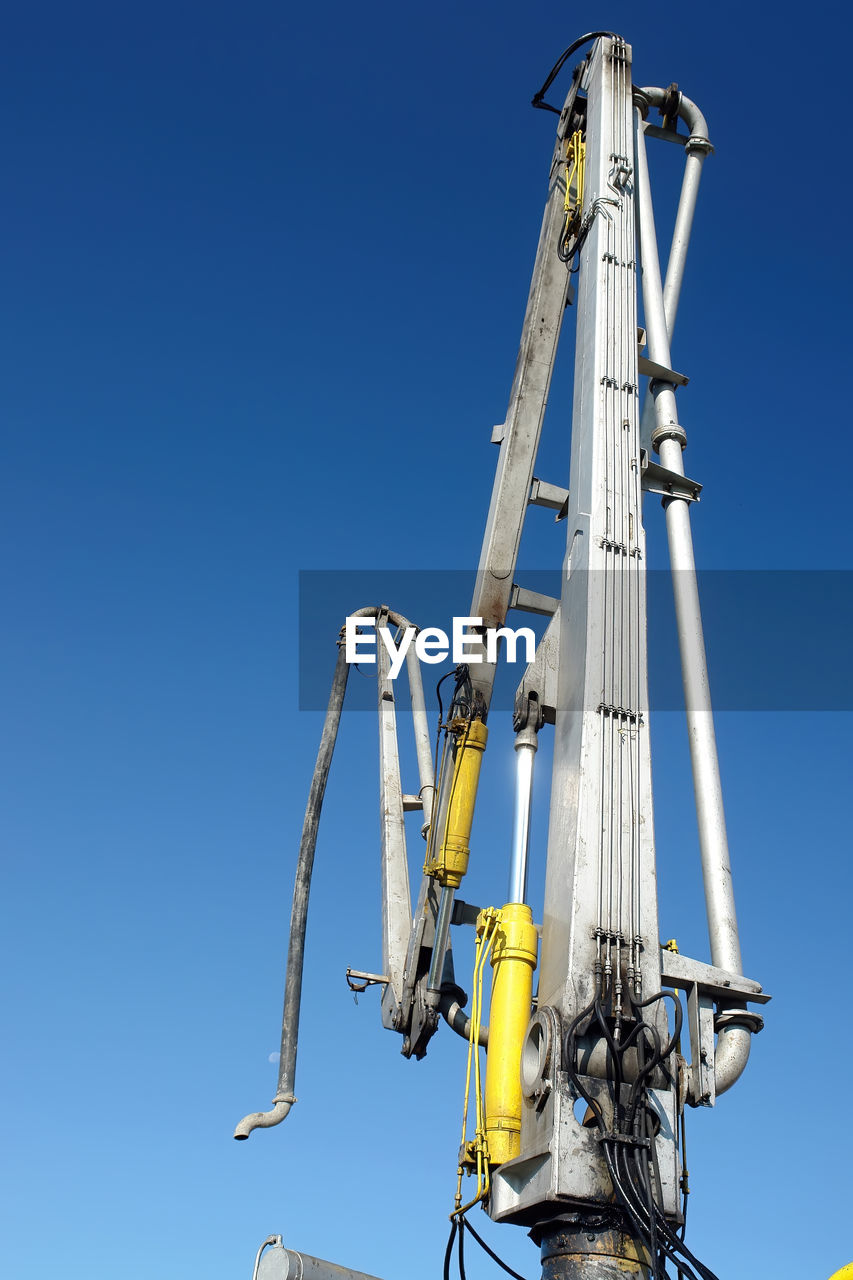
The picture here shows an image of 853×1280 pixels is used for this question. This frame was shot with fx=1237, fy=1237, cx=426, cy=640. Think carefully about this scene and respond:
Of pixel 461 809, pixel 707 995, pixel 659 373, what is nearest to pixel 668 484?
pixel 659 373

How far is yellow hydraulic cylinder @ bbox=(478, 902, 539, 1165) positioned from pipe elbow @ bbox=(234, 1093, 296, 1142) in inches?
114

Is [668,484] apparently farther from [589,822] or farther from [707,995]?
[707,995]

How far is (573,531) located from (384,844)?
4.41 m

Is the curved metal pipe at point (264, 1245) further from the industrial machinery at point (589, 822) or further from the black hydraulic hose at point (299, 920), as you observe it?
the black hydraulic hose at point (299, 920)

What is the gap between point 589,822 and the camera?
634 centimetres

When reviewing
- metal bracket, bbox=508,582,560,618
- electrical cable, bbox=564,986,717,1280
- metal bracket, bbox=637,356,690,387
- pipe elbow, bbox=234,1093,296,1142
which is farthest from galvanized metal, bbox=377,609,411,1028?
metal bracket, bbox=637,356,690,387

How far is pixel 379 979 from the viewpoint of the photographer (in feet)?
33.5

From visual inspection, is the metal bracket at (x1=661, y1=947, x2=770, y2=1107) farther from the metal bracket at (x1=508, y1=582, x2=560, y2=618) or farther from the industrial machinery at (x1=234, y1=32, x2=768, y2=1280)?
the metal bracket at (x1=508, y1=582, x2=560, y2=618)

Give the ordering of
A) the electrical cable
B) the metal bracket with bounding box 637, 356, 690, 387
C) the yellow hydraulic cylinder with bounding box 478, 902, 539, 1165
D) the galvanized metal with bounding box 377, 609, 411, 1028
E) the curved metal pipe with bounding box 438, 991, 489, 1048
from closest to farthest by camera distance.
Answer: the electrical cable
the yellow hydraulic cylinder with bounding box 478, 902, 539, 1165
the metal bracket with bounding box 637, 356, 690, 387
the curved metal pipe with bounding box 438, 991, 489, 1048
the galvanized metal with bounding box 377, 609, 411, 1028

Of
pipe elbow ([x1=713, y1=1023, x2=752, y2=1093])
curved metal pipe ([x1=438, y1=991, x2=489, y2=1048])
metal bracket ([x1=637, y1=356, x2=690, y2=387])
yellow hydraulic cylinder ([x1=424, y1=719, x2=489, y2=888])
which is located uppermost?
metal bracket ([x1=637, y1=356, x2=690, y2=387])

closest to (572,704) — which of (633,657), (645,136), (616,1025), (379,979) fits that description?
(633,657)

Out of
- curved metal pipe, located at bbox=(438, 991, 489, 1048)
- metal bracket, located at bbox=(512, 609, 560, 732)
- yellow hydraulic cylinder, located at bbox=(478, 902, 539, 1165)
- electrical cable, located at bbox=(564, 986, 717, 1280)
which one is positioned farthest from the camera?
curved metal pipe, located at bbox=(438, 991, 489, 1048)

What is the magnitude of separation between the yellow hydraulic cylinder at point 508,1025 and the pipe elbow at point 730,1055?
0.97 m

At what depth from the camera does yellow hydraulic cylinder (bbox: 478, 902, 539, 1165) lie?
600 centimetres
